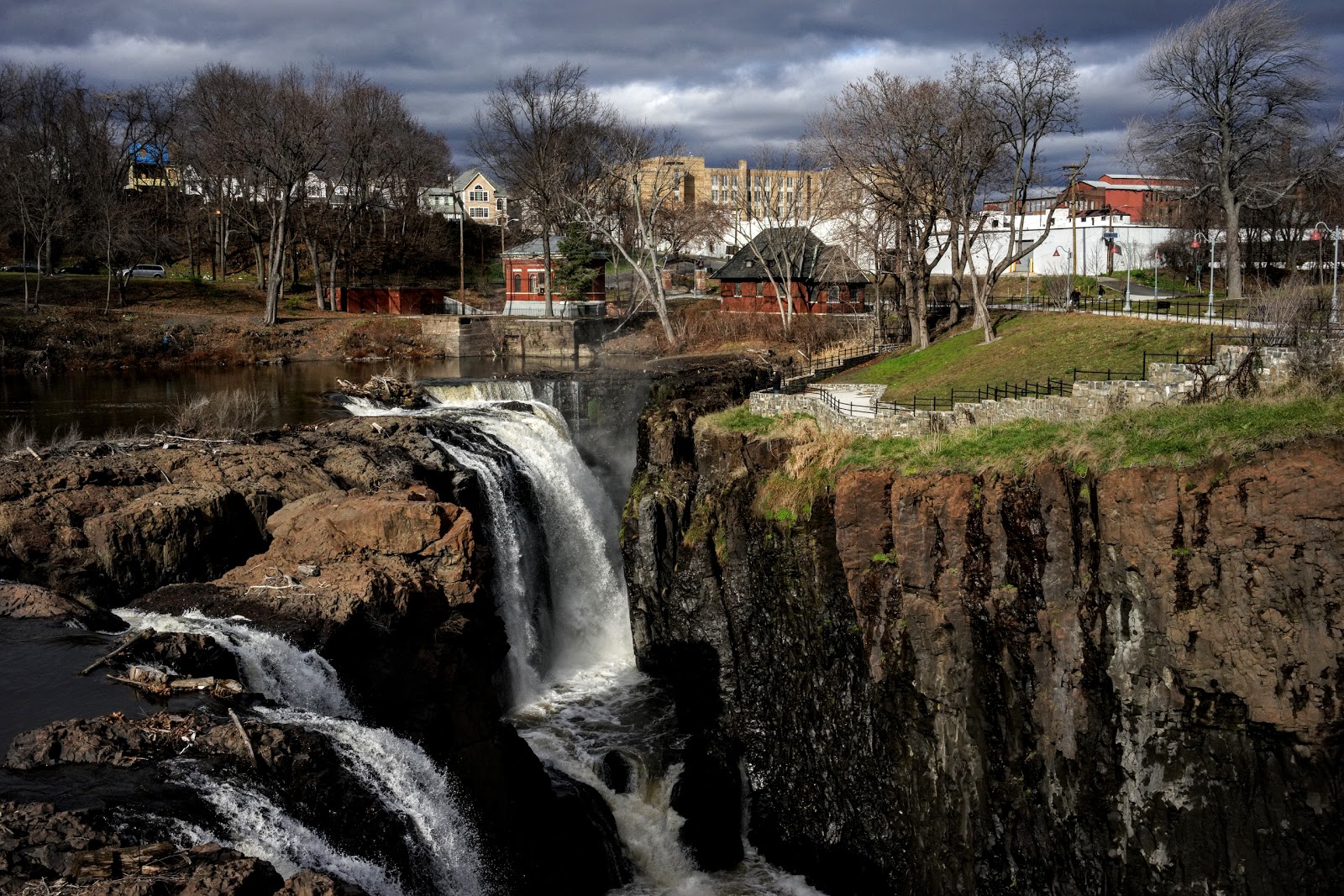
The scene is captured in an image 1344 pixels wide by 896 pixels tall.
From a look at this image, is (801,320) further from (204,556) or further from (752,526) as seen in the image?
(204,556)

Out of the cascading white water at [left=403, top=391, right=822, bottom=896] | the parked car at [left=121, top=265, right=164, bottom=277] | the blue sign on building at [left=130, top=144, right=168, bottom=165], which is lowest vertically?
the cascading white water at [left=403, top=391, right=822, bottom=896]

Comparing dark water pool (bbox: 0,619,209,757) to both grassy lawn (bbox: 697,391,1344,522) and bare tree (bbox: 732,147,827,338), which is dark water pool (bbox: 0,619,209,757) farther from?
bare tree (bbox: 732,147,827,338)

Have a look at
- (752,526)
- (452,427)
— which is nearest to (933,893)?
(752,526)

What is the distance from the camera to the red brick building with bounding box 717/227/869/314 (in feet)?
185

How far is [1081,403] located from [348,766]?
1618cm

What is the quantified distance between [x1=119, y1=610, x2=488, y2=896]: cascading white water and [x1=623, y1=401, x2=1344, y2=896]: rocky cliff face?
894cm

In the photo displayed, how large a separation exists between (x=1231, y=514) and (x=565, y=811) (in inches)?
507

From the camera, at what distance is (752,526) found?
85.1 feet

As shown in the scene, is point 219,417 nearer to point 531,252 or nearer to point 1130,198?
point 531,252

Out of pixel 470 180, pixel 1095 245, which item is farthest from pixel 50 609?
pixel 470 180

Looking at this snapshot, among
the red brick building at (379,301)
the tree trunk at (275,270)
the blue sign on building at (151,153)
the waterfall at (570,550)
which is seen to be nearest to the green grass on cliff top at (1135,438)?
the waterfall at (570,550)

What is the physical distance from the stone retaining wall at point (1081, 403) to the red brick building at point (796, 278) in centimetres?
3077

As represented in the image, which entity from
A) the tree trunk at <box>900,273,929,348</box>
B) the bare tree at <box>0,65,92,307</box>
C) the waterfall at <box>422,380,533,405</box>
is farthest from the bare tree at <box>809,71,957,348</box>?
the bare tree at <box>0,65,92,307</box>

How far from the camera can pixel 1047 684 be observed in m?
19.0
